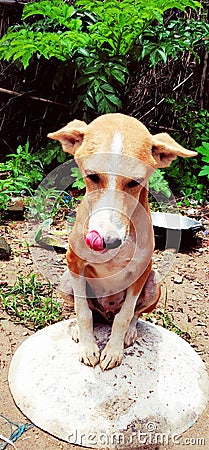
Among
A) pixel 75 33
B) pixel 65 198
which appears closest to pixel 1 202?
pixel 65 198

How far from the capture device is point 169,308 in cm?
431

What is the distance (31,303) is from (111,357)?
1.29 metres

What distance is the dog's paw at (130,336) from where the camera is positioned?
3.07 metres

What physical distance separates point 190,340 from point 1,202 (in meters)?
2.71

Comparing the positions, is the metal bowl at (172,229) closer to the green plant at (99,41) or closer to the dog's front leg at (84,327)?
the green plant at (99,41)

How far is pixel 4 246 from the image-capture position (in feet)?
15.9

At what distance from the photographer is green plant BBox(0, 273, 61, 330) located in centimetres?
389

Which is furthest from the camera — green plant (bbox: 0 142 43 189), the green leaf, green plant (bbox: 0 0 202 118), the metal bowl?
the green leaf

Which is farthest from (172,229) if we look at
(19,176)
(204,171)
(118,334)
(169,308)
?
(118,334)

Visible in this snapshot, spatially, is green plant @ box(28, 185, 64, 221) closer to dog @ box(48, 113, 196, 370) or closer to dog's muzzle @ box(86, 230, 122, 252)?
dog @ box(48, 113, 196, 370)

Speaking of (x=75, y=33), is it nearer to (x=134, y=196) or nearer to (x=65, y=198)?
(x=65, y=198)

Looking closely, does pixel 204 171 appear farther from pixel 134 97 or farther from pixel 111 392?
pixel 111 392

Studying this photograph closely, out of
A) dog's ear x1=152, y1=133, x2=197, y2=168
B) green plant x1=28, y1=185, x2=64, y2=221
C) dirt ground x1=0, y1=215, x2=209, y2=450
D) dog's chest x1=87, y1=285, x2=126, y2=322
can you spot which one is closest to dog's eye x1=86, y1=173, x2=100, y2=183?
dog's ear x1=152, y1=133, x2=197, y2=168

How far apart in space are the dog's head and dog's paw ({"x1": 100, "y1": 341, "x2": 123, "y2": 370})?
82 cm
